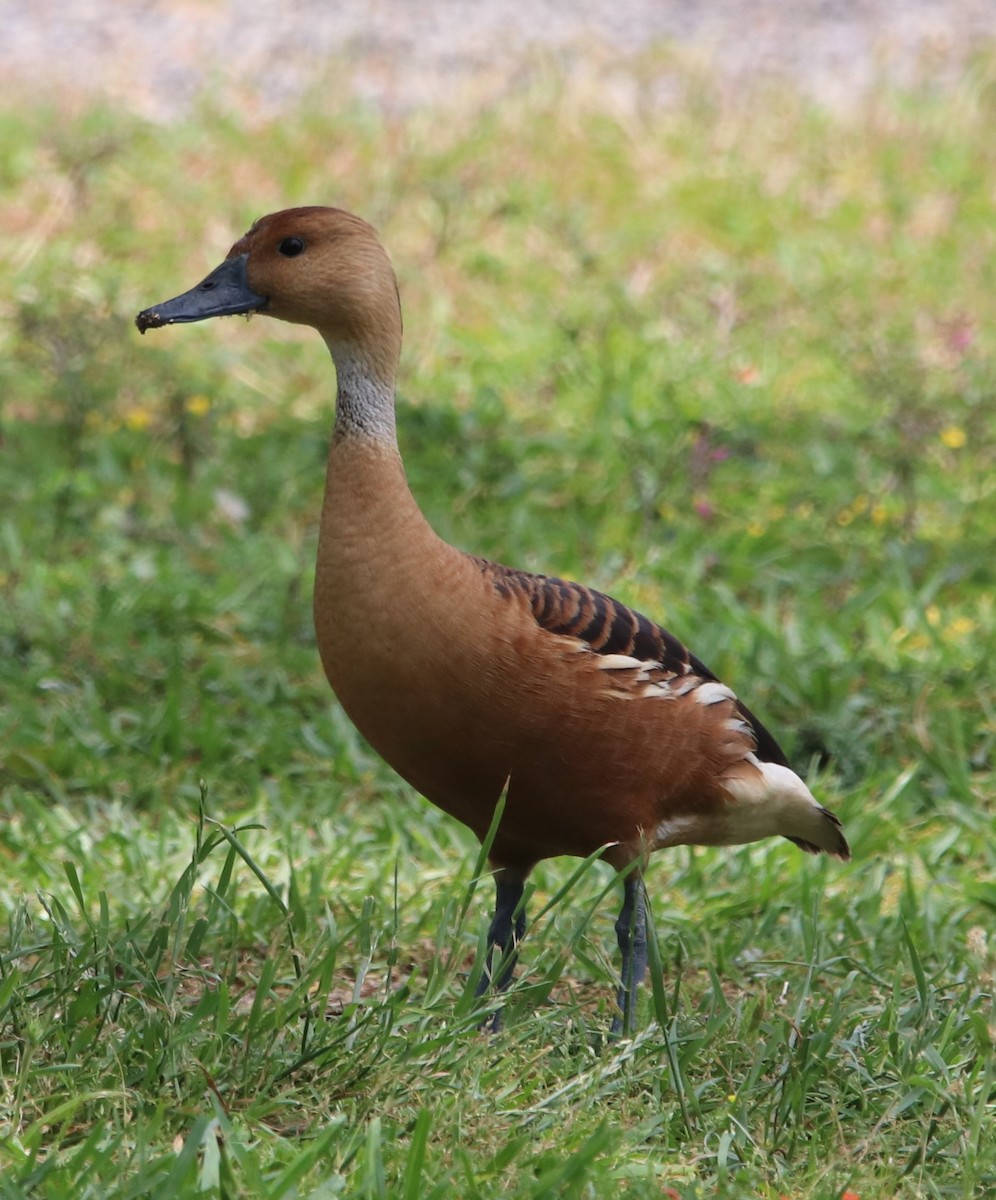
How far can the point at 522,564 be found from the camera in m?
5.95

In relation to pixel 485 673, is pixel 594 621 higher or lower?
higher

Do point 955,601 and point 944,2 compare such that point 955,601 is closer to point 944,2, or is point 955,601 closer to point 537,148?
point 537,148

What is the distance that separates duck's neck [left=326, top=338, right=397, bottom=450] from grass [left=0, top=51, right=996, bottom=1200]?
87 cm

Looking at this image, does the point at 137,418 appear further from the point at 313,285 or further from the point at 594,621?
the point at 594,621

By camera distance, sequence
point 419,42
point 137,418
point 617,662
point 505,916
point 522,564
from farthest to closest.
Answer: point 419,42
point 137,418
point 522,564
point 505,916
point 617,662

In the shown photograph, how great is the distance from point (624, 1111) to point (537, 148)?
22.0 ft

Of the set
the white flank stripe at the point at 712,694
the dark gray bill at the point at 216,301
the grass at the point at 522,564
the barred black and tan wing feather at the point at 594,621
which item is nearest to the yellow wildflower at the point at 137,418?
the grass at the point at 522,564

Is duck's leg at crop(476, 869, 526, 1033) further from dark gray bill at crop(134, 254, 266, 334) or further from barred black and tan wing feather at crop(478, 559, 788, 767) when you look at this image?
dark gray bill at crop(134, 254, 266, 334)

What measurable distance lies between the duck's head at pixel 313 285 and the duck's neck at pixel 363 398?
15mm

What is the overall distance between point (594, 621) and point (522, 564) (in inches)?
92.6

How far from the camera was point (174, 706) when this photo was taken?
4945mm

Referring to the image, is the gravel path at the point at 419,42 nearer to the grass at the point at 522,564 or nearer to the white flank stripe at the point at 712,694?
the grass at the point at 522,564

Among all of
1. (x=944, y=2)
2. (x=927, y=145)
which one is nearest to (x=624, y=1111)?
(x=927, y=145)

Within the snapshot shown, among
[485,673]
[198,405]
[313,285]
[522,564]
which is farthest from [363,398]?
[198,405]
